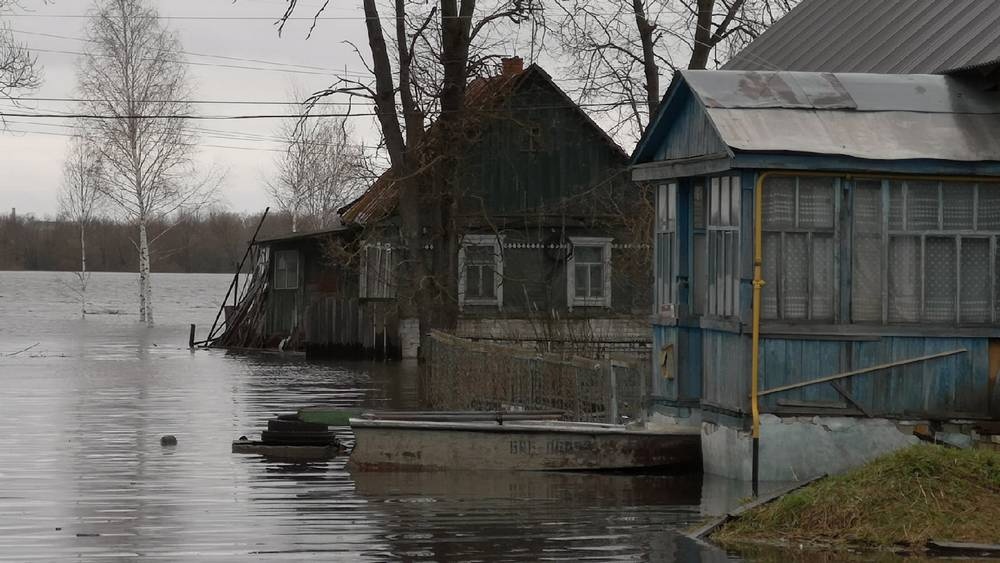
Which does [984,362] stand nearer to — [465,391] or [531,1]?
[465,391]

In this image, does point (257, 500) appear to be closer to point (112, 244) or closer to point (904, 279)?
point (904, 279)

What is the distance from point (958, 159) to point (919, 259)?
1.02 meters

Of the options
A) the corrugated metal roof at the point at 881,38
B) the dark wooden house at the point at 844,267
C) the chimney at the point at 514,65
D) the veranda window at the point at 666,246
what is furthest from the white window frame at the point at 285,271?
the dark wooden house at the point at 844,267

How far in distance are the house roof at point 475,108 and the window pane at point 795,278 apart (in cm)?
1890

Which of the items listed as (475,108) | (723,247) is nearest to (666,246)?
(723,247)

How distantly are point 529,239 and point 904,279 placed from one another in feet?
88.7

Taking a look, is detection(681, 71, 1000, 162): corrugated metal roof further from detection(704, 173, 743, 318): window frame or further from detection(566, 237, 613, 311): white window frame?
detection(566, 237, 613, 311): white window frame

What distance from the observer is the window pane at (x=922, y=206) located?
15.2 meters

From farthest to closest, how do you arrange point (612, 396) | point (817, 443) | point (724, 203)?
point (612, 396), point (724, 203), point (817, 443)

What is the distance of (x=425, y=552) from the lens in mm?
11906

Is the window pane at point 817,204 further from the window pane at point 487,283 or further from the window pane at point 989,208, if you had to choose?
the window pane at point 487,283

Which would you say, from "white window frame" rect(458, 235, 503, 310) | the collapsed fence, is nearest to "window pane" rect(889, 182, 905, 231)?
the collapsed fence

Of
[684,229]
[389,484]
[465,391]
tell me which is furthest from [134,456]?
[684,229]

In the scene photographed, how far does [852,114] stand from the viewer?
51.1 ft
